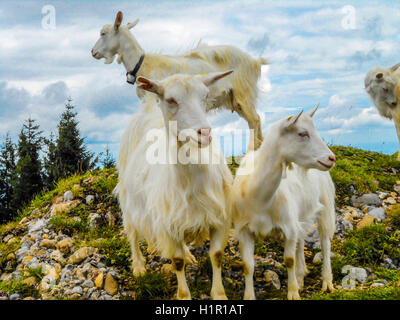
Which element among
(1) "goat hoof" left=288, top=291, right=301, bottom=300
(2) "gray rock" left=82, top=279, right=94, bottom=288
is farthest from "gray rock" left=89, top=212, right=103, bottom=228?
(1) "goat hoof" left=288, top=291, right=301, bottom=300

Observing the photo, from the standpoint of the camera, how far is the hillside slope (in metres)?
4.88

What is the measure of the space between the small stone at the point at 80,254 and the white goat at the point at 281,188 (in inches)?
94.9

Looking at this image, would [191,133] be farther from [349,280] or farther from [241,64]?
[241,64]

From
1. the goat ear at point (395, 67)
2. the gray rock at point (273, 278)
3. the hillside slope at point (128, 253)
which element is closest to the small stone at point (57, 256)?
the hillside slope at point (128, 253)

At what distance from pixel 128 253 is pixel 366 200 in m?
4.13

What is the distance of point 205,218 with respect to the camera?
4031 mm

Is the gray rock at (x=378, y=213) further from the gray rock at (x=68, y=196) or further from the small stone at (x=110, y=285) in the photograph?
the gray rock at (x=68, y=196)

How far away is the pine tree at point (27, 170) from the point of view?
16031 millimetres

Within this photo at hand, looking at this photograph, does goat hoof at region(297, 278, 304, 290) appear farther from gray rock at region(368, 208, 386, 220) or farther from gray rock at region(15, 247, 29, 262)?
gray rock at region(15, 247, 29, 262)

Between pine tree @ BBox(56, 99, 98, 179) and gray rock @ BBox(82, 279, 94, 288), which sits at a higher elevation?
pine tree @ BBox(56, 99, 98, 179)

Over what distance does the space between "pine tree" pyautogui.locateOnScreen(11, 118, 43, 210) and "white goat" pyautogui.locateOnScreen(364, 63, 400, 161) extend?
11.8 meters

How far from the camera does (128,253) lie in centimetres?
565

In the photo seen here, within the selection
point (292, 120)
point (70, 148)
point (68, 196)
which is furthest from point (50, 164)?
point (292, 120)
